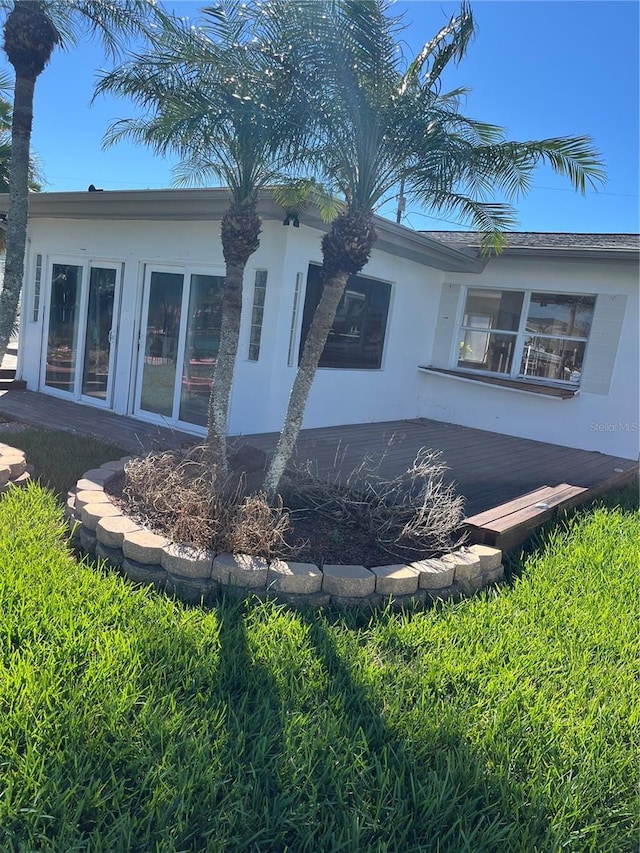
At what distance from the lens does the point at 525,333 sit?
1038 centimetres

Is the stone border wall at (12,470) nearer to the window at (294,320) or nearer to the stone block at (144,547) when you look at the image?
the stone block at (144,547)

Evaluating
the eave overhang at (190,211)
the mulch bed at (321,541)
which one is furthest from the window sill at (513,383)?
the mulch bed at (321,541)

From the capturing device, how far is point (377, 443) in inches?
323

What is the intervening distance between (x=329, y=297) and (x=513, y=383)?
20.8 ft

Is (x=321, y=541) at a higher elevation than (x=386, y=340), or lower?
lower

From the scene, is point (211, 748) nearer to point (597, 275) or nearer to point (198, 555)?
point (198, 555)

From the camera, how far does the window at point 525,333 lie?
9883mm

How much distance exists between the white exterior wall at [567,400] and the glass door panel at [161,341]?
511 centimetres

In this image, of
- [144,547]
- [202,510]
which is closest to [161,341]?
[202,510]

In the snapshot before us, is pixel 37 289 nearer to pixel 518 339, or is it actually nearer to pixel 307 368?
pixel 307 368

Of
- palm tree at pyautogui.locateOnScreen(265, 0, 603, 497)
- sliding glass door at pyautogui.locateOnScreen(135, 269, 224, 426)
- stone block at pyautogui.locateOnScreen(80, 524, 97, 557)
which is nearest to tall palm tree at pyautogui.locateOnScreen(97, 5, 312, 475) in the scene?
palm tree at pyautogui.locateOnScreen(265, 0, 603, 497)

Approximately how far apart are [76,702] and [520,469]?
6144 millimetres

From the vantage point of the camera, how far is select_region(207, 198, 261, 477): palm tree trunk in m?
5.20

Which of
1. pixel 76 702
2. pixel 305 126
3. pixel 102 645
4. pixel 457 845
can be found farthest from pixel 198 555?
pixel 305 126
